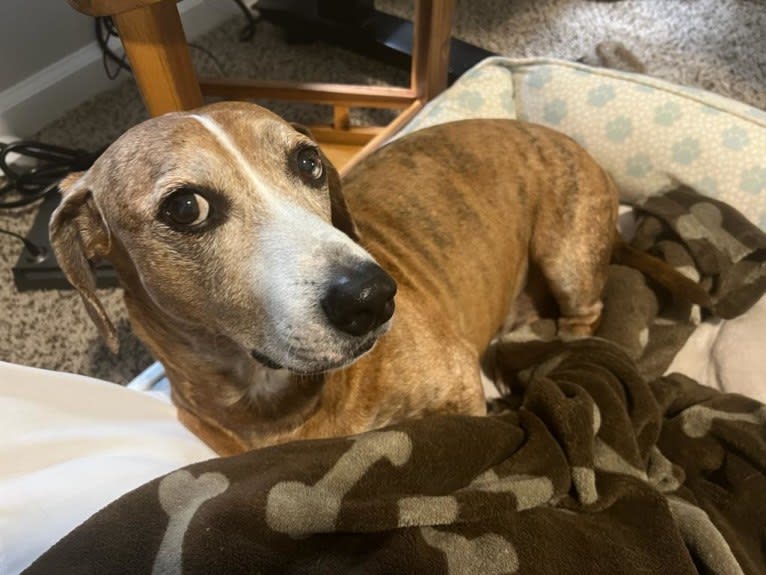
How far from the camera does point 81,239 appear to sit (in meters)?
1.06

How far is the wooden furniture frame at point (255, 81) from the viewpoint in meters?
1.28

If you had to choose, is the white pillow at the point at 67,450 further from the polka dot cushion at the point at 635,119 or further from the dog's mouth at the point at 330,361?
the polka dot cushion at the point at 635,119

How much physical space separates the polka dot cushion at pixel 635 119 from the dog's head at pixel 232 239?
1.06 metres

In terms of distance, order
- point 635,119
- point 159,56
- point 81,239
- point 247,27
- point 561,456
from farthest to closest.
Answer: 1. point 247,27
2. point 635,119
3. point 159,56
4. point 561,456
5. point 81,239

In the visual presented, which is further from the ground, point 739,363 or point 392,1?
point 392,1

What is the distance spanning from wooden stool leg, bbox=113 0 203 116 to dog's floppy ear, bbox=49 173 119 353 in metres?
0.38

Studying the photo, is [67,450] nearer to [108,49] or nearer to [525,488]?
[525,488]

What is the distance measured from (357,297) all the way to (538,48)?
7.55 ft

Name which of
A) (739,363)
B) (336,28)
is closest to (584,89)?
(739,363)

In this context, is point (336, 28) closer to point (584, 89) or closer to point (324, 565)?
point (584, 89)

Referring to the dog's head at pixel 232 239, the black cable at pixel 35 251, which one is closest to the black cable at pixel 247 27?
the black cable at pixel 35 251

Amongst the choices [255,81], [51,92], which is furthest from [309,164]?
[51,92]

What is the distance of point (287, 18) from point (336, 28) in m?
0.23

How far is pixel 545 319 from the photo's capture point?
184cm
